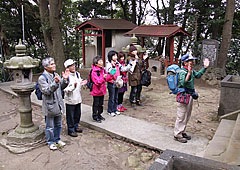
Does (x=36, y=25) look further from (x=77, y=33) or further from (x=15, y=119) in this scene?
(x=15, y=119)

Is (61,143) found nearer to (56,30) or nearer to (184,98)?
(184,98)

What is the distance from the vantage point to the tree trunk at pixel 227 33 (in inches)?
436

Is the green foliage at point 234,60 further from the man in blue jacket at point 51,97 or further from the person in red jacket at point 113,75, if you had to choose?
the man in blue jacket at point 51,97

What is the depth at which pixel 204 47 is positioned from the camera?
1160cm

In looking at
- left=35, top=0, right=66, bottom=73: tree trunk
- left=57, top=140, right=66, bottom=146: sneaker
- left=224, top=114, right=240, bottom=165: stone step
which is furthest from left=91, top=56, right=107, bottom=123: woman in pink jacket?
left=35, top=0, right=66, bottom=73: tree trunk

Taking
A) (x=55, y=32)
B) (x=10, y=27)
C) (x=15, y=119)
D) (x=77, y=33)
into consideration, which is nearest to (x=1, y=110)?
(x=15, y=119)

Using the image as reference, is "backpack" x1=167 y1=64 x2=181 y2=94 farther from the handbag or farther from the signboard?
the signboard

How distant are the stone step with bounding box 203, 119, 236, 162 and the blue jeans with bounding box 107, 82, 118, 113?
261 centimetres

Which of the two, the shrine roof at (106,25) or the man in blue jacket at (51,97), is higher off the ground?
the shrine roof at (106,25)

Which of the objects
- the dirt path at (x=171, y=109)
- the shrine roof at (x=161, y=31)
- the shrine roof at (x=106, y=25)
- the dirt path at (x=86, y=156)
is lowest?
the dirt path at (x=86, y=156)

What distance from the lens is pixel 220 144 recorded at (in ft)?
13.3

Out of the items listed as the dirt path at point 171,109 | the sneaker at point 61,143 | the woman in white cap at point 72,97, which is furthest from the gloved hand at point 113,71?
the sneaker at point 61,143

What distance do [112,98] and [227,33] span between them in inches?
336

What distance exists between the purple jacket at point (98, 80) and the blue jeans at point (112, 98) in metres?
0.54
